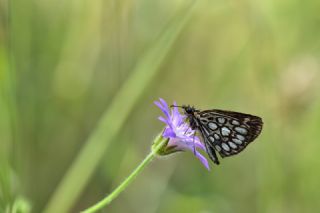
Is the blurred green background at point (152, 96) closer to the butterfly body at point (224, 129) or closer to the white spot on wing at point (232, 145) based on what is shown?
the butterfly body at point (224, 129)

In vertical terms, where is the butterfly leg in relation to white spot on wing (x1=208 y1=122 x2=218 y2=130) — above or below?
below

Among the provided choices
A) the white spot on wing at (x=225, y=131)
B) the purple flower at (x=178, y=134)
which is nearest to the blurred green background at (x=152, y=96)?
the purple flower at (x=178, y=134)

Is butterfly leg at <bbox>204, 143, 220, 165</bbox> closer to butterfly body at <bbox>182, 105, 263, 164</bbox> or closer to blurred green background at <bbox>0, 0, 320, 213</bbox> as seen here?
butterfly body at <bbox>182, 105, 263, 164</bbox>

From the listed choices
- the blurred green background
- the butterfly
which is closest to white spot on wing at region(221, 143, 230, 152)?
the butterfly

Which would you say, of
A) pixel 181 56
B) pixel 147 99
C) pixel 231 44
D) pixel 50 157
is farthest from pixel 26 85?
pixel 231 44

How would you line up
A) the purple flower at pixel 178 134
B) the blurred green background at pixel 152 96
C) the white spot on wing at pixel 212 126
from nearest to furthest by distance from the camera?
the purple flower at pixel 178 134 → the white spot on wing at pixel 212 126 → the blurred green background at pixel 152 96

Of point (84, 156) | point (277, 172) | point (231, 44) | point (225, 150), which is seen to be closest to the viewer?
point (225, 150)

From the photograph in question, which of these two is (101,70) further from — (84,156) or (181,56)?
(84,156)
